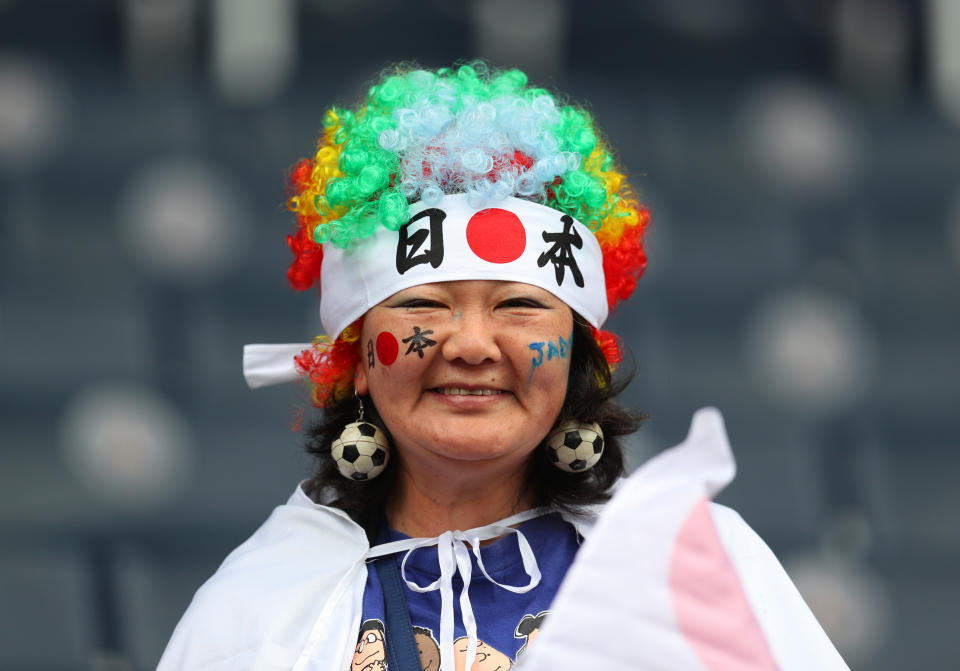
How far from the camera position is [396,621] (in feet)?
6.53

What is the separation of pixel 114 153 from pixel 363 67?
761mm

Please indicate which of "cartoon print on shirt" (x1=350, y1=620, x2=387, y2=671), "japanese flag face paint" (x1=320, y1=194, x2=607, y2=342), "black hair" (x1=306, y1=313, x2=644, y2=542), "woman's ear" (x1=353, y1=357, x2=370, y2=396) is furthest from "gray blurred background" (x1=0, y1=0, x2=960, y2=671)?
"cartoon print on shirt" (x1=350, y1=620, x2=387, y2=671)

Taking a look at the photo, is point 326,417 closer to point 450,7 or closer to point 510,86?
point 510,86

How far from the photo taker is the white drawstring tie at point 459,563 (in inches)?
76.8

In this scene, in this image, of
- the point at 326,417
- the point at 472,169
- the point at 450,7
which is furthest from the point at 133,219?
the point at 472,169

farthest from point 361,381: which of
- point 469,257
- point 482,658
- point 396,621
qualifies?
point 482,658

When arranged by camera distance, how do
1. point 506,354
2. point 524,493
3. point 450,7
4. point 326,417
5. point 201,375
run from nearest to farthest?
point 506,354 → point 524,493 → point 326,417 → point 201,375 → point 450,7

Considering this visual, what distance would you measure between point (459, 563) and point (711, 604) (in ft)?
1.91

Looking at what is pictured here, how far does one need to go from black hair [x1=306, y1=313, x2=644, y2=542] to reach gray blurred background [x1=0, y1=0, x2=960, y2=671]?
3.04ft

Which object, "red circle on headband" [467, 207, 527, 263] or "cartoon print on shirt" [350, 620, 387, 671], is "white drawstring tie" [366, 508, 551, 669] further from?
"red circle on headband" [467, 207, 527, 263]

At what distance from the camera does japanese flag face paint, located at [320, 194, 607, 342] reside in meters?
2.02

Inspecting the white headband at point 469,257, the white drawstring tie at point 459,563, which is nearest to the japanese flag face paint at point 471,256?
the white headband at point 469,257

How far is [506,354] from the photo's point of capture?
6.49 feet

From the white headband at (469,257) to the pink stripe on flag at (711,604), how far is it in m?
0.59
